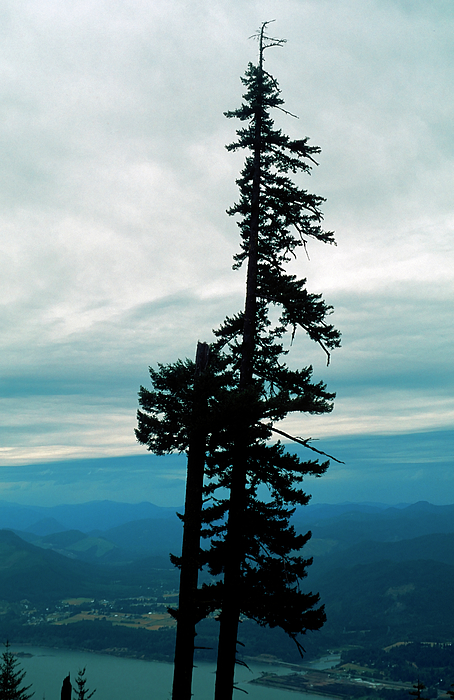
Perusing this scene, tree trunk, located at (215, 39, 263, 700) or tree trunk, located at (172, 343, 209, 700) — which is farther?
tree trunk, located at (215, 39, 263, 700)

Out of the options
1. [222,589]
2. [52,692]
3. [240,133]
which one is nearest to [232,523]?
[222,589]

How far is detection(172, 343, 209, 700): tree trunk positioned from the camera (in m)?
15.7

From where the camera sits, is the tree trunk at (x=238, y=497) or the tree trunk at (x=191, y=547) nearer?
the tree trunk at (x=191, y=547)

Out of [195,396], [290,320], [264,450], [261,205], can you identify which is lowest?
[264,450]

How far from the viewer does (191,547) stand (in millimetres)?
16000

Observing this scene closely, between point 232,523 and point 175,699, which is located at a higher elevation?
point 232,523

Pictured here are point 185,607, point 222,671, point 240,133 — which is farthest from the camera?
point 240,133

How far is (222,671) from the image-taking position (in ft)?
62.3

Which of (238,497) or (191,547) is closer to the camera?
(191,547)

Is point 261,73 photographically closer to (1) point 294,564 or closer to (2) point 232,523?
(2) point 232,523

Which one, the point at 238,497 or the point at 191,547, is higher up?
the point at 238,497

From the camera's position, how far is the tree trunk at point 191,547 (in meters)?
15.7

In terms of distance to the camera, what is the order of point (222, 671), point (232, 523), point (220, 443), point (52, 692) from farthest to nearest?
point (52, 692) → point (232, 523) → point (222, 671) → point (220, 443)

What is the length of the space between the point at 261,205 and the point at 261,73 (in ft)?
18.6
